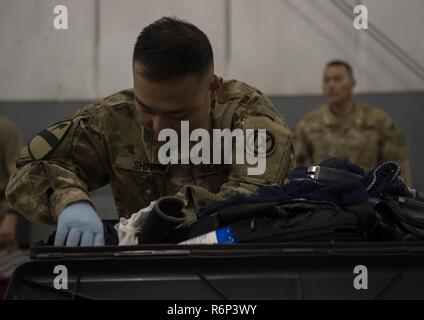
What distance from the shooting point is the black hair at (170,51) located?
3.43 ft

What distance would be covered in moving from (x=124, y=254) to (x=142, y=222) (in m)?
0.12

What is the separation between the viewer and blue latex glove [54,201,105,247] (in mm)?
913

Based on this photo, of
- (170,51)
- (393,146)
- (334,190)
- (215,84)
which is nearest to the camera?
(334,190)

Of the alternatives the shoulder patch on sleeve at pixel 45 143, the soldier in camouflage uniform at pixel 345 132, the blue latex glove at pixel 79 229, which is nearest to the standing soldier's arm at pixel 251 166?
the blue latex glove at pixel 79 229

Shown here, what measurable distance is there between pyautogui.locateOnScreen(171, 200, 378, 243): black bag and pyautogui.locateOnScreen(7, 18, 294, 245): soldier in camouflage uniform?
4 cm

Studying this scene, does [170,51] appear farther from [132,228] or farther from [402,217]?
[402,217]

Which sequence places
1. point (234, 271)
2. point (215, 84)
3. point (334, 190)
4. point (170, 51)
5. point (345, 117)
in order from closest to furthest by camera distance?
point (234, 271), point (334, 190), point (170, 51), point (215, 84), point (345, 117)

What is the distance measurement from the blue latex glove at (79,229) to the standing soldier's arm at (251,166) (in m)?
0.12

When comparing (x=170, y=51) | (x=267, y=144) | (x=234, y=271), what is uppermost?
(x=170, y=51)

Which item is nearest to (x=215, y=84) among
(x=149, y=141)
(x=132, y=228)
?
(x=149, y=141)

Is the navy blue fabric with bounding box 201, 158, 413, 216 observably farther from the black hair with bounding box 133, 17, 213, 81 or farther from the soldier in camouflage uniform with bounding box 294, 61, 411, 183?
the soldier in camouflage uniform with bounding box 294, 61, 411, 183

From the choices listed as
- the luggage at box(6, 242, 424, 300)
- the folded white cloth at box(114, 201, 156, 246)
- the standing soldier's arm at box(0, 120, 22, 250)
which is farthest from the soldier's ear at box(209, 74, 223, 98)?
the standing soldier's arm at box(0, 120, 22, 250)

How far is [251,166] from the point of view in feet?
3.60

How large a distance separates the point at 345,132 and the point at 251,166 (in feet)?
5.62
